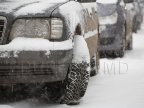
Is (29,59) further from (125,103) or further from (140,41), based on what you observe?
(140,41)

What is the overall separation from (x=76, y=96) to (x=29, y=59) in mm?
816

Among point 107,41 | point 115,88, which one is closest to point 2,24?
point 115,88

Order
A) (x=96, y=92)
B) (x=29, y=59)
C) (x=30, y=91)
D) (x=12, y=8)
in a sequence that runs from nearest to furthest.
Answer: (x=29, y=59) → (x=12, y=8) → (x=30, y=91) → (x=96, y=92)

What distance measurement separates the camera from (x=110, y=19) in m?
10.8

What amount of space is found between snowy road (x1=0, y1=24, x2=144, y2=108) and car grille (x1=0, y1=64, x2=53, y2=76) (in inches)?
14.9

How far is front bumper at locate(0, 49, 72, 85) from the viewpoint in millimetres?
4992

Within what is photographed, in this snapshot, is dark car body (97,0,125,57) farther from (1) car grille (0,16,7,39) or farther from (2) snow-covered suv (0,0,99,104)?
(1) car grille (0,16,7,39)

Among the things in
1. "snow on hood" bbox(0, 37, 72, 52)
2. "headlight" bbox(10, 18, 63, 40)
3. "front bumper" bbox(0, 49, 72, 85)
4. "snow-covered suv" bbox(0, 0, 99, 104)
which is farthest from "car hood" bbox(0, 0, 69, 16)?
"front bumper" bbox(0, 49, 72, 85)

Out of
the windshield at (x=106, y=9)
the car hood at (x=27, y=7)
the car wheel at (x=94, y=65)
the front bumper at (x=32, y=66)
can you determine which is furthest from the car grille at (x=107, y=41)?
the front bumper at (x=32, y=66)

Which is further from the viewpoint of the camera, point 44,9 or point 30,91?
point 30,91

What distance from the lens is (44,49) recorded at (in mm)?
4988

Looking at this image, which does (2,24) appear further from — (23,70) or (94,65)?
(94,65)

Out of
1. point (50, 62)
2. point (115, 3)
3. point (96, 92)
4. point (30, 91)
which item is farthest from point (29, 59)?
point (115, 3)

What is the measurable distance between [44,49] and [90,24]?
2043 millimetres
